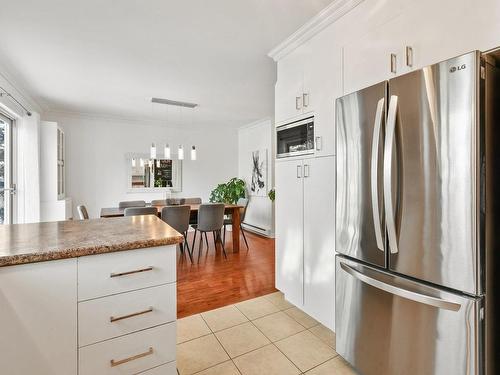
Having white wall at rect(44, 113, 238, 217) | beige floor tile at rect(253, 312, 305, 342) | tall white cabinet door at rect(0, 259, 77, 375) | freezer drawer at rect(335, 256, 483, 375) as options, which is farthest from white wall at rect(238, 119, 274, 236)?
tall white cabinet door at rect(0, 259, 77, 375)

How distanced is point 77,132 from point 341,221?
537cm

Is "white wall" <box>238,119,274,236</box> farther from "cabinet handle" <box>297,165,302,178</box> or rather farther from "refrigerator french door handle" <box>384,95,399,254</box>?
"refrigerator french door handle" <box>384,95,399,254</box>

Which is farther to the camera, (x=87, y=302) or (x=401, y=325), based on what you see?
(x=401, y=325)

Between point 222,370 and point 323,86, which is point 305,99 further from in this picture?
point 222,370

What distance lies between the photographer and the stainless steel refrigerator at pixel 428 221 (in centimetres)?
110

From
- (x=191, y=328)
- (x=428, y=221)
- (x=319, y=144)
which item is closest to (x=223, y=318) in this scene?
(x=191, y=328)

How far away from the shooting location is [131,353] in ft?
4.25

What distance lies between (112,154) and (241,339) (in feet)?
15.5

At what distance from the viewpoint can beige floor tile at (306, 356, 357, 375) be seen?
168 centimetres

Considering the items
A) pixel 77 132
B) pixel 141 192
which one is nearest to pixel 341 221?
pixel 141 192

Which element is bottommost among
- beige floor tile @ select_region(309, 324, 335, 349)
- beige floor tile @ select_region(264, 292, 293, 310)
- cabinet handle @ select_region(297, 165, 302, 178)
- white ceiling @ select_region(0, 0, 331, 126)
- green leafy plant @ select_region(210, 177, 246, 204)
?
beige floor tile @ select_region(309, 324, 335, 349)

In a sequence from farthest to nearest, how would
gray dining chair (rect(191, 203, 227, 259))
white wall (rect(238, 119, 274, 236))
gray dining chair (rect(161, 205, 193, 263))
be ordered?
white wall (rect(238, 119, 274, 236)) → gray dining chair (rect(191, 203, 227, 259)) → gray dining chair (rect(161, 205, 193, 263))

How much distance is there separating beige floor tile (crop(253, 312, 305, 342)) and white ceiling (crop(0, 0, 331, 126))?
8.12 ft

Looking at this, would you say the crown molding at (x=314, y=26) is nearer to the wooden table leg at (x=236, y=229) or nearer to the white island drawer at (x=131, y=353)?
the white island drawer at (x=131, y=353)
